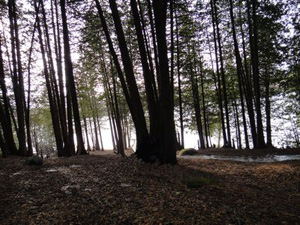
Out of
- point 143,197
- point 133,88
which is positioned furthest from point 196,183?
point 133,88

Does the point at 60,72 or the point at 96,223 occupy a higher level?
the point at 60,72

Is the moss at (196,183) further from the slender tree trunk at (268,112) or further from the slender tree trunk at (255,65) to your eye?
the slender tree trunk at (268,112)

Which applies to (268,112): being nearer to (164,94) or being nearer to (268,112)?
(268,112)

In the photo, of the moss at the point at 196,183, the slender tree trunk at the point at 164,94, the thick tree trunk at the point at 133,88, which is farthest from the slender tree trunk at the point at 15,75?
the moss at the point at 196,183

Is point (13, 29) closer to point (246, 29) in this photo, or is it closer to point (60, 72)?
point (60, 72)

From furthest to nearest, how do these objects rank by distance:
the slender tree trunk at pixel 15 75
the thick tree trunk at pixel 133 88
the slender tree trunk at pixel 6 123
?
the slender tree trunk at pixel 15 75
the slender tree trunk at pixel 6 123
the thick tree trunk at pixel 133 88

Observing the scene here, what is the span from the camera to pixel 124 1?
1182cm

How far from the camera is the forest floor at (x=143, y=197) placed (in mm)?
3615

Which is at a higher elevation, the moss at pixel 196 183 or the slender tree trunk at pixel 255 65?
the slender tree trunk at pixel 255 65

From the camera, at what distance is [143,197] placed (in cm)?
448

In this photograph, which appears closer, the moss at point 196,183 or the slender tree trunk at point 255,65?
the moss at point 196,183

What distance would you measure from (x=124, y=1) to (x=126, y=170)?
31.7 ft

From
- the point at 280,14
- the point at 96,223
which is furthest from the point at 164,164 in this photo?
the point at 280,14

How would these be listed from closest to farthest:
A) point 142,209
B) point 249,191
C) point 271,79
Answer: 1. point 142,209
2. point 249,191
3. point 271,79
